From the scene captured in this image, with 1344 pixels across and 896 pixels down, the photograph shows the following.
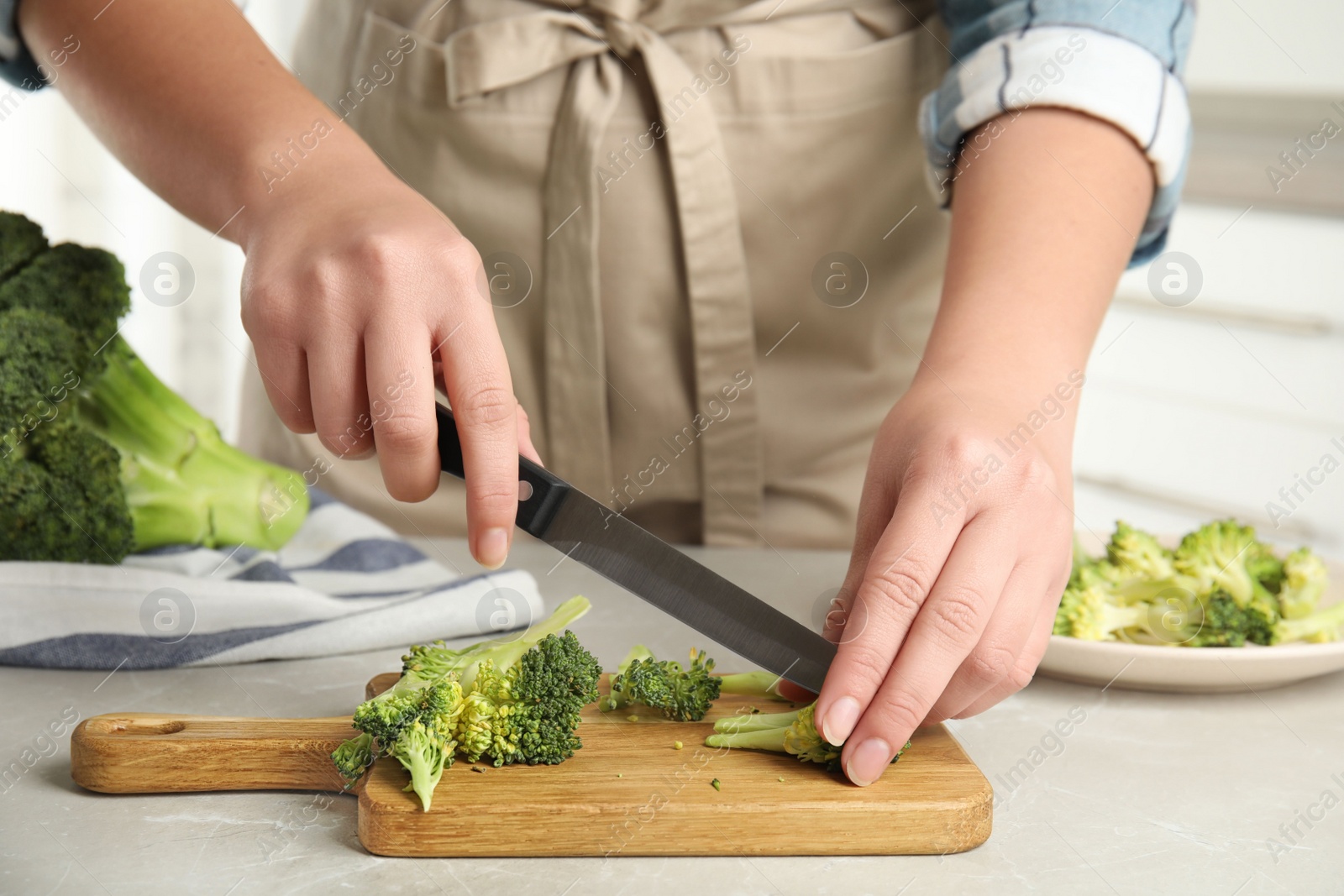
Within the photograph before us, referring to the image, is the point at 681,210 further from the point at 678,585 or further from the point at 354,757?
the point at 354,757

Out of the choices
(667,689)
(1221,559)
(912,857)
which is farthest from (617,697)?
(1221,559)

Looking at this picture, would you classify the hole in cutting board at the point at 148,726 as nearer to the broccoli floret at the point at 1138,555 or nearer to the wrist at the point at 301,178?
the wrist at the point at 301,178

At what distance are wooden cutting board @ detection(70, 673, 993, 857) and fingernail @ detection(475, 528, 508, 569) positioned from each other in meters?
0.14

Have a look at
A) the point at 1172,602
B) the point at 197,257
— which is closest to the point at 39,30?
the point at 1172,602

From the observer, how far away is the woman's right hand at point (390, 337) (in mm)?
738

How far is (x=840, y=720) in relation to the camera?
2.47 feet

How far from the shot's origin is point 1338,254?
2271mm

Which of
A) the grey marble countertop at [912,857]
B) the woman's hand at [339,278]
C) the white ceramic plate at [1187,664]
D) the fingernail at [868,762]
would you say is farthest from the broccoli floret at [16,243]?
the white ceramic plate at [1187,664]

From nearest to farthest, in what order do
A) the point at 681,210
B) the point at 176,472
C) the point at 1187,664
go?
1. the point at 1187,664
2. the point at 176,472
3. the point at 681,210

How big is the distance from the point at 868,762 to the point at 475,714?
272 mm

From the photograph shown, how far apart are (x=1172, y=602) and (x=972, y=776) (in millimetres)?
390

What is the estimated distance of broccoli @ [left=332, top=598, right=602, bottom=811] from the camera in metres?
0.73

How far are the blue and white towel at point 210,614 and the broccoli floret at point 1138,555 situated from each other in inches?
23.2

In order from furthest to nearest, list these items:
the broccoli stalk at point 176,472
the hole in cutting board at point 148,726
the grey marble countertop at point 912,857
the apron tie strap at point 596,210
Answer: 1. the apron tie strap at point 596,210
2. the broccoli stalk at point 176,472
3. the hole in cutting board at point 148,726
4. the grey marble countertop at point 912,857
